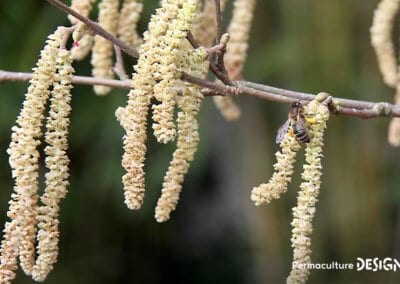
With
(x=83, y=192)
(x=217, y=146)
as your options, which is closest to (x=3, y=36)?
(x=83, y=192)

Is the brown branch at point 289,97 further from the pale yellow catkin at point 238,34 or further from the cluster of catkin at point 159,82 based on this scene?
the pale yellow catkin at point 238,34

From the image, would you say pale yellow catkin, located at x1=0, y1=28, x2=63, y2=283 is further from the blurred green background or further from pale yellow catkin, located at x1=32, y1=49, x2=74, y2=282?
the blurred green background

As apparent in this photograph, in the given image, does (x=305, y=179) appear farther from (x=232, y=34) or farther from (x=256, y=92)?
(x=232, y=34)

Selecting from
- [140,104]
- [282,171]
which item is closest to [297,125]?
[282,171]

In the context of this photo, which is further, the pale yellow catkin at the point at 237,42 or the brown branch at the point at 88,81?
the pale yellow catkin at the point at 237,42

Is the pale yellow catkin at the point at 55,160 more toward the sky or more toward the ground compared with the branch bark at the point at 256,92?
more toward the ground

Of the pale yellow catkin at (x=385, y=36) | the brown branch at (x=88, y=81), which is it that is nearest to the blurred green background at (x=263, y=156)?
the pale yellow catkin at (x=385, y=36)

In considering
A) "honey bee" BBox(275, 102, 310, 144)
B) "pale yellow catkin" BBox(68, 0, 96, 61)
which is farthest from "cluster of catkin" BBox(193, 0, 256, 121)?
"honey bee" BBox(275, 102, 310, 144)

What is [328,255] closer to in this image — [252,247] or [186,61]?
[252,247]
